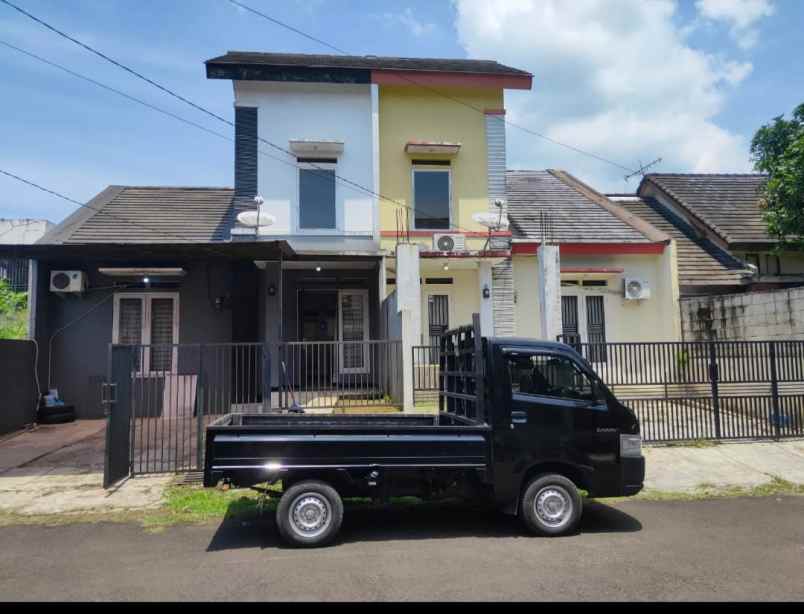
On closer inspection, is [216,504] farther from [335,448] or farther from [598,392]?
[598,392]

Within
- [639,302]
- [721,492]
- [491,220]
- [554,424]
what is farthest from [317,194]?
[721,492]

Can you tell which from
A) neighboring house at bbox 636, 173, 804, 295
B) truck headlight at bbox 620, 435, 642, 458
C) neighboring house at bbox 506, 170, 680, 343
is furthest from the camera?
neighboring house at bbox 636, 173, 804, 295

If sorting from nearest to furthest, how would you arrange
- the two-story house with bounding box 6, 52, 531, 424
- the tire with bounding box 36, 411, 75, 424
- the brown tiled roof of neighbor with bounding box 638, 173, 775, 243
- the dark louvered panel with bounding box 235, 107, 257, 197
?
the tire with bounding box 36, 411, 75, 424 → the two-story house with bounding box 6, 52, 531, 424 → the dark louvered panel with bounding box 235, 107, 257, 197 → the brown tiled roof of neighbor with bounding box 638, 173, 775, 243

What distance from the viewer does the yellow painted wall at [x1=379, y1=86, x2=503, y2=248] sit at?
49.9ft

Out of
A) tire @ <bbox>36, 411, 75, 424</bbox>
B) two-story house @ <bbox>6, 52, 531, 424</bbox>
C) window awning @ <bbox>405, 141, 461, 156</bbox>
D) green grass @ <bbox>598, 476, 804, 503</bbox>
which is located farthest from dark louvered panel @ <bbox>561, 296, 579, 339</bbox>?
tire @ <bbox>36, 411, 75, 424</bbox>

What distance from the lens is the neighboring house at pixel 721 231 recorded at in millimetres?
17016

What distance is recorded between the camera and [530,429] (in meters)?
5.99

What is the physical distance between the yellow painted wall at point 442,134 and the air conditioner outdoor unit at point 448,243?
1240 millimetres

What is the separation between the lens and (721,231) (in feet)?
58.4

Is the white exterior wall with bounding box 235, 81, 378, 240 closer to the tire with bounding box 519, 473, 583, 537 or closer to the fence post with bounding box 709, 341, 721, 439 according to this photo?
the fence post with bounding box 709, 341, 721, 439

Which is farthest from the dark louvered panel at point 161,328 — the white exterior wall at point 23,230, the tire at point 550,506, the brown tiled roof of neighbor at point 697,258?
the white exterior wall at point 23,230

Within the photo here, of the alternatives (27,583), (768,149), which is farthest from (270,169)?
(768,149)

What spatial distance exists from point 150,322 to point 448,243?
7.45 meters

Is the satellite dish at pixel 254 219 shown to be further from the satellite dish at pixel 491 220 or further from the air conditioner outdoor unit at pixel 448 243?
the satellite dish at pixel 491 220
